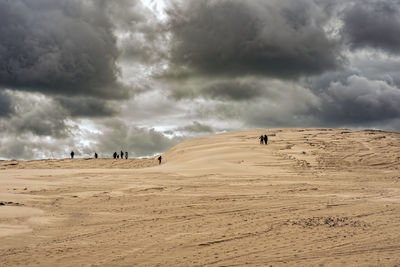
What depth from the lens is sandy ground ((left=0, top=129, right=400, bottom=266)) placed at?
8.66 metres

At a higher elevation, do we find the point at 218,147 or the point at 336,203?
the point at 218,147

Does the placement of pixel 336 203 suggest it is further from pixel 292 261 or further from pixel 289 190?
pixel 292 261

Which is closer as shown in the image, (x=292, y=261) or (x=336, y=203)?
(x=292, y=261)

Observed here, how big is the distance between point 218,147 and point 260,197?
1911 cm

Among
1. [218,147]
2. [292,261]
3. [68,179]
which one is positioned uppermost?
[218,147]

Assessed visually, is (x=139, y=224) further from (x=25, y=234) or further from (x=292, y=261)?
(x=292, y=261)

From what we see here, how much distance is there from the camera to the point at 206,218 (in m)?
11.9

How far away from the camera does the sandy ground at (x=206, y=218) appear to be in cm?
866

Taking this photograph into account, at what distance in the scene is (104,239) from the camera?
9969 mm

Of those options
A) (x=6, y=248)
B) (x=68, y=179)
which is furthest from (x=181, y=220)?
(x=68, y=179)

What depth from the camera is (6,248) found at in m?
9.26

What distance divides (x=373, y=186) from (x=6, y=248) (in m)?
16.8

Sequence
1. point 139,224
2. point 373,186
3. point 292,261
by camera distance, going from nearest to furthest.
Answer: point 292,261 → point 139,224 → point 373,186

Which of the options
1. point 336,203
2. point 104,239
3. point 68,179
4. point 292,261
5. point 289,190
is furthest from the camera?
point 68,179
